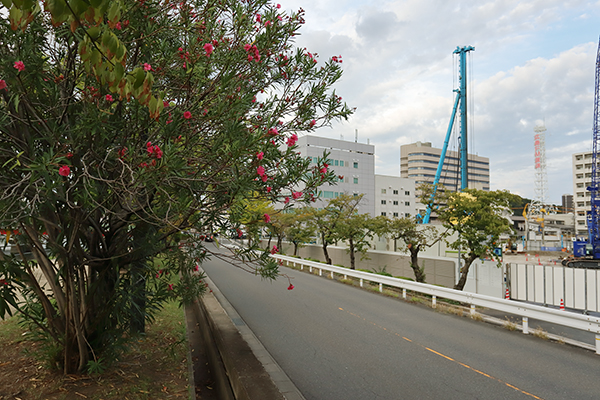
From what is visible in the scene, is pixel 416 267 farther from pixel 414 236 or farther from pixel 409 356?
pixel 409 356

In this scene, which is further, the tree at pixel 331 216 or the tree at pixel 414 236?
the tree at pixel 331 216

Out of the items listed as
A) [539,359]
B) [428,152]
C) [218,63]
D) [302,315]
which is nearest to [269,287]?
[302,315]

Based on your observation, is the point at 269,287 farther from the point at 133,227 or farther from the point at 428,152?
the point at 428,152

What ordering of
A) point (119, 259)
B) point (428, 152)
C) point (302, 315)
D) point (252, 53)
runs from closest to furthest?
point (252, 53) < point (119, 259) < point (302, 315) < point (428, 152)

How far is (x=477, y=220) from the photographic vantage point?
15891 millimetres

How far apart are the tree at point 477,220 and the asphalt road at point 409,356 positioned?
4791mm

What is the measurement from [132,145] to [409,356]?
6367mm

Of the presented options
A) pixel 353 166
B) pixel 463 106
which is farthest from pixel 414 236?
pixel 353 166

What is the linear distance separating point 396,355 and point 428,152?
5359 inches

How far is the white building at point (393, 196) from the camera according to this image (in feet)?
265

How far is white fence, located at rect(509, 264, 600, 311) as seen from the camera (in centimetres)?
1130

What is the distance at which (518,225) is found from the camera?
98188 millimetres

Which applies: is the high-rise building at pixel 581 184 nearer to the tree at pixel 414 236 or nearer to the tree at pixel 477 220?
the tree at pixel 414 236

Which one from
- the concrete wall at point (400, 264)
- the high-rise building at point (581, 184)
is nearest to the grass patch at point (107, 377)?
the concrete wall at point (400, 264)
